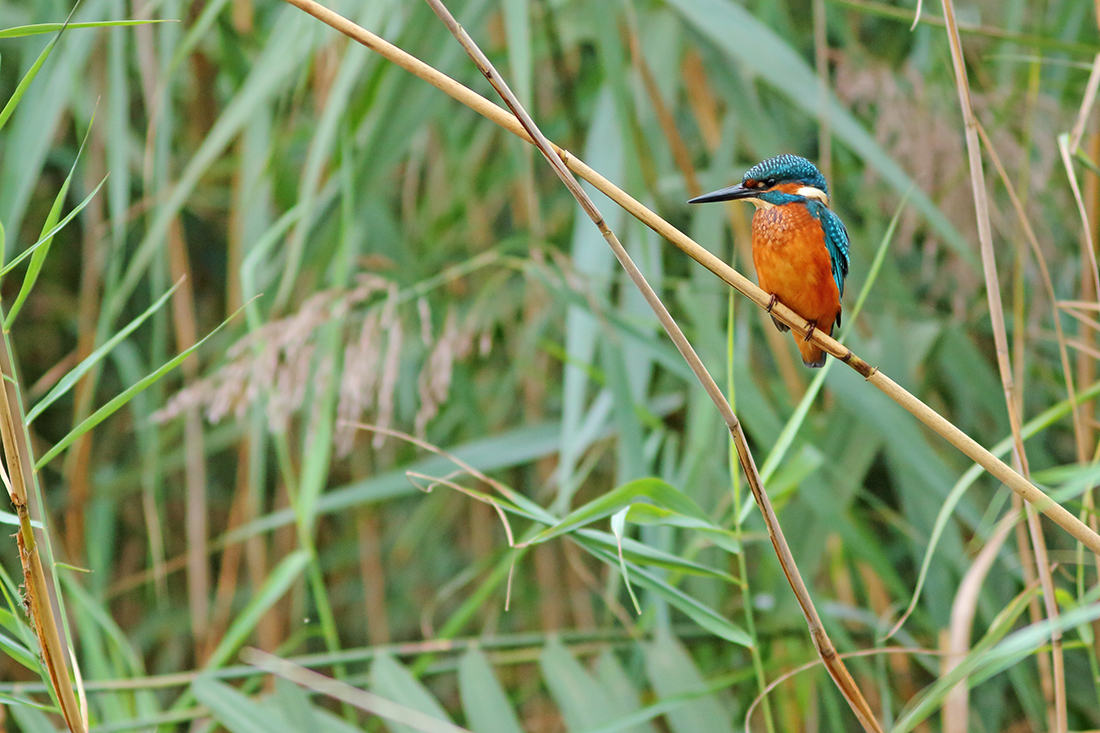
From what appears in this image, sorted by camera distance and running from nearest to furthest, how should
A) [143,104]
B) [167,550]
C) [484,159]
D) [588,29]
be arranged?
[588,29] → [484,159] → [143,104] → [167,550]

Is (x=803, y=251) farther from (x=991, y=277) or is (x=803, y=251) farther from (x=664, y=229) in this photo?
(x=664, y=229)

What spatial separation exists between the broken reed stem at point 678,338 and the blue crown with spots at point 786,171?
325 millimetres

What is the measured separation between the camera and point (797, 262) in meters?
0.98

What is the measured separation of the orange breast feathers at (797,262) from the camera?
38.5 inches

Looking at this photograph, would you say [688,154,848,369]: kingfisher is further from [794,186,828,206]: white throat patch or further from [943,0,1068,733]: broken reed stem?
[943,0,1068,733]: broken reed stem

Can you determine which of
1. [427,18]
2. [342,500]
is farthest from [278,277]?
[427,18]

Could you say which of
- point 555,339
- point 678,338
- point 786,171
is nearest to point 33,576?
point 678,338

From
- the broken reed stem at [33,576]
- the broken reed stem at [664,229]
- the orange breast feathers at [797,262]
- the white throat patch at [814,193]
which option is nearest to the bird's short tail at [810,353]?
the orange breast feathers at [797,262]

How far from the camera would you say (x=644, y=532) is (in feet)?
4.65

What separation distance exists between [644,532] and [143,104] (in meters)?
1.63

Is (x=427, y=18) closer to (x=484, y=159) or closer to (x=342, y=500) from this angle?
(x=484, y=159)

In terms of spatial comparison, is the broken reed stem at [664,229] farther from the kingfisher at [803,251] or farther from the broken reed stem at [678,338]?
the kingfisher at [803,251]

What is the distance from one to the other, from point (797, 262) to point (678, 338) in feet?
1.39

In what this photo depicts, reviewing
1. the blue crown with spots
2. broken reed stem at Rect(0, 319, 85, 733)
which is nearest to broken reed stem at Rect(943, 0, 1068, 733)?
the blue crown with spots
